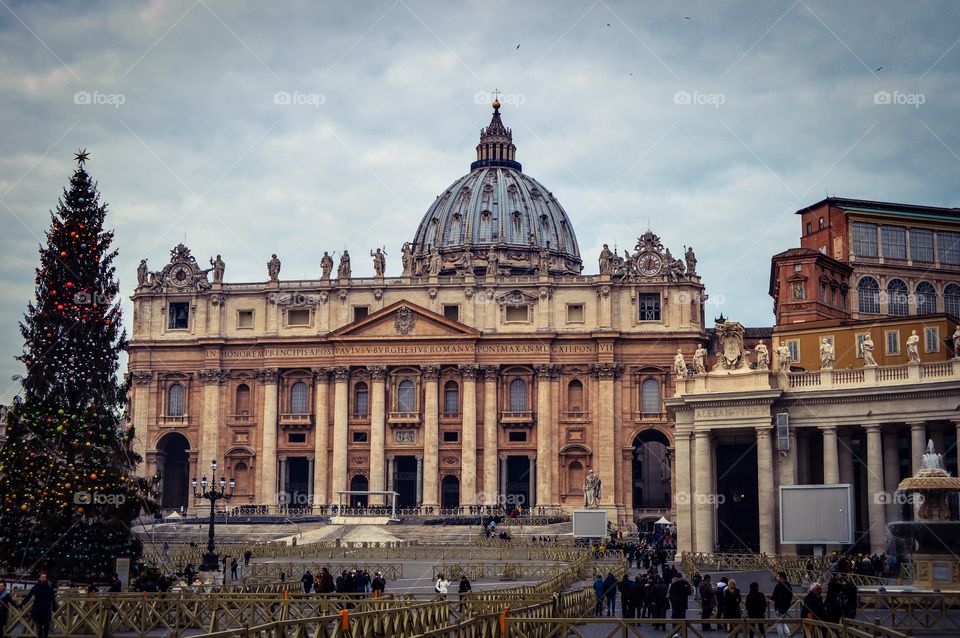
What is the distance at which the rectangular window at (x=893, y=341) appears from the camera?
64.1 m

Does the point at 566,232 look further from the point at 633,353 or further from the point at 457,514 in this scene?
the point at 457,514

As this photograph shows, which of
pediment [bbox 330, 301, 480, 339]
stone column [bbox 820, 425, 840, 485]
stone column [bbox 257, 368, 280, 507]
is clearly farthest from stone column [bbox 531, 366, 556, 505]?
stone column [bbox 820, 425, 840, 485]

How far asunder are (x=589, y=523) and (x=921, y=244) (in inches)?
1448

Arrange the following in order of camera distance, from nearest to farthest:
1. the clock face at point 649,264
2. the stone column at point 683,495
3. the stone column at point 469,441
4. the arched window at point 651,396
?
1. the stone column at point 683,495
2. the stone column at point 469,441
3. the arched window at point 651,396
4. the clock face at point 649,264

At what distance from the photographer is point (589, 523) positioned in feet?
220

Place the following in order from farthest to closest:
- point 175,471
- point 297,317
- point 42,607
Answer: point 175,471
point 297,317
point 42,607

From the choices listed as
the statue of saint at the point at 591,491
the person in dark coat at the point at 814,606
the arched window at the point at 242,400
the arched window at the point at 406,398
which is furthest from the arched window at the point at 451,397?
the person in dark coat at the point at 814,606

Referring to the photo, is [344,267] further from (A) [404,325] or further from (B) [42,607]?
(B) [42,607]

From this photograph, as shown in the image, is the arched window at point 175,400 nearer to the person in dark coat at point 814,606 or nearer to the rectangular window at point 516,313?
the rectangular window at point 516,313

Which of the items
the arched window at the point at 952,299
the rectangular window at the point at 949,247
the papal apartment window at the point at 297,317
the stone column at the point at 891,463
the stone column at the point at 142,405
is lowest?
the stone column at the point at 891,463

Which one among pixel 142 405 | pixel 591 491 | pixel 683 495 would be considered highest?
pixel 142 405

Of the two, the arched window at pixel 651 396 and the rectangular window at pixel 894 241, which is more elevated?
the rectangular window at pixel 894 241

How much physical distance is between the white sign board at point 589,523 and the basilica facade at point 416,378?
33.9 meters

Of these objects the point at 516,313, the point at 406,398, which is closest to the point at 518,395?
the point at 516,313
